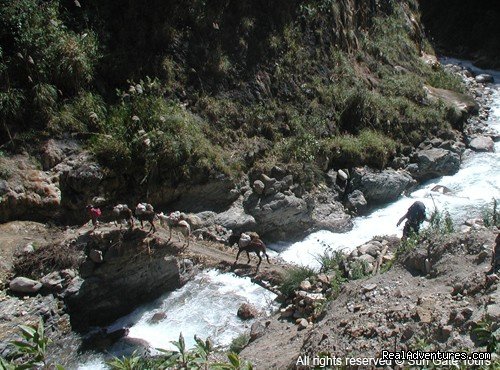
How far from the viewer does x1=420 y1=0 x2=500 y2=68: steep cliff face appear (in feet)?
91.8

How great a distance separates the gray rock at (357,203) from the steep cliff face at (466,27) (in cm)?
1616

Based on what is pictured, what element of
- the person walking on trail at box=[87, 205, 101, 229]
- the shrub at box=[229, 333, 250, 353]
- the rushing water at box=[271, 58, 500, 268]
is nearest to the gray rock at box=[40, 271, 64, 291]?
the person walking on trail at box=[87, 205, 101, 229]

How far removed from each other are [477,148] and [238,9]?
9289mm

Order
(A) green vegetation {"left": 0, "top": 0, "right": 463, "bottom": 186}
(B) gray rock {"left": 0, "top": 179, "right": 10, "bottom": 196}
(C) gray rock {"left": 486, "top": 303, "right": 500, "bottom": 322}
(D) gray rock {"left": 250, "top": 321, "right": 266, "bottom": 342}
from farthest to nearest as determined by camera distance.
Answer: (A) green vegetation {"left": 0, "top": 0, "right": 463, "bottom": 186} → (B) gray rock {"left": 0, "top": 179, "right": 10, "bottom": 196} → (D) gray rock {"left": 250, "top": 321, "right": 266, "bottom": 342} → (C) gray rock {"left": 486, "top": 303, "right": 500, "bottom": 322}

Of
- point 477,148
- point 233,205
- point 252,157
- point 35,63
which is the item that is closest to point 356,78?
point 477,148

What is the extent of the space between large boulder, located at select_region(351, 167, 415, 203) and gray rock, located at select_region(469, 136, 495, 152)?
3665 millimetres

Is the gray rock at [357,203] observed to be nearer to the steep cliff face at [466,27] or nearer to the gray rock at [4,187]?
the gray rock at [4,187]

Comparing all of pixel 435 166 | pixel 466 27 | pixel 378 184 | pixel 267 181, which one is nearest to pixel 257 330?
pixel 267 181

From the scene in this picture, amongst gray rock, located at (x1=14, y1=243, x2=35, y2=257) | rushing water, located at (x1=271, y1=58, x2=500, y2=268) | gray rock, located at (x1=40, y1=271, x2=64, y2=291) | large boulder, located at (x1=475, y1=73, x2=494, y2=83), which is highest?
gray rock, located at (x1=14, y1=243, x2=35, y2=257)

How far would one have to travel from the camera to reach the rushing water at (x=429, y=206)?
44.2 feet

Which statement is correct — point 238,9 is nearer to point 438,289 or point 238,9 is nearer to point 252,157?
point 252,157

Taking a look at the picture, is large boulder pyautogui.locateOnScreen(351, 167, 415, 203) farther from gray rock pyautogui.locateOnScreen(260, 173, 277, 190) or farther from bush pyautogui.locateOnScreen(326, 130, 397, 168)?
gray rock pyautogui.locateOnScreen(260, 173, 277, 190)

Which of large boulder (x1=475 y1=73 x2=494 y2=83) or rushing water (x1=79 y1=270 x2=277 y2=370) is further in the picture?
large boulder (x1=475 y1=73 x2=494 y2=83)

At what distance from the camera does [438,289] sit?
727 centimetres
